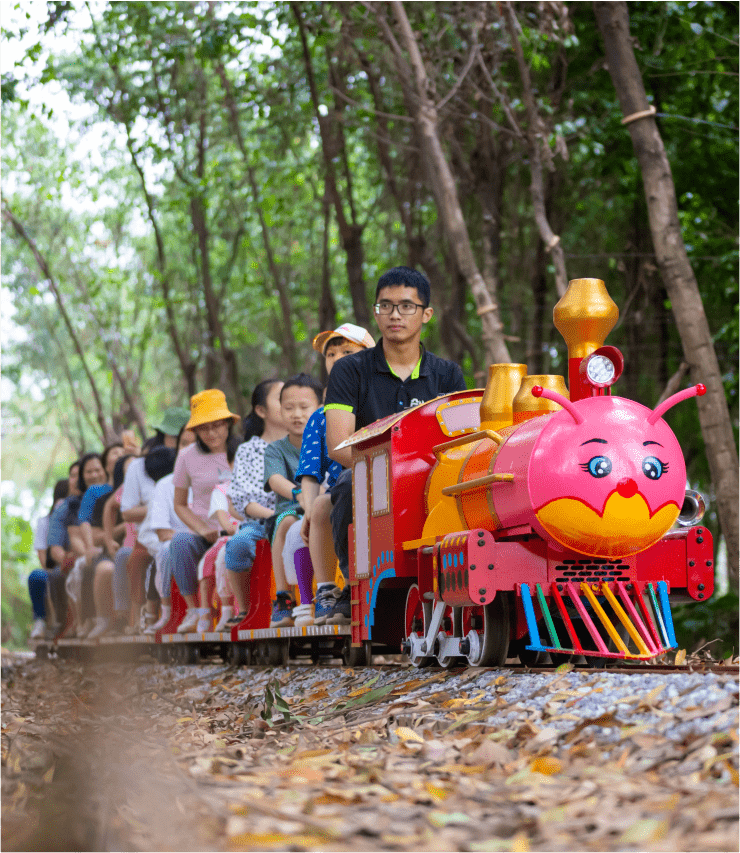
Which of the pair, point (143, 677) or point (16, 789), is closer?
point (16, 789)

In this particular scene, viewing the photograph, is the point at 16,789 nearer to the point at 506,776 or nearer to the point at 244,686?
the point at 506,776

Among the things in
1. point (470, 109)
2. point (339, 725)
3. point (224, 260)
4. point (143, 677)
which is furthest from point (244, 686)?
point (224, 260)

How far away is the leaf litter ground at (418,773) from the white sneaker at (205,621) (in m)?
5.01

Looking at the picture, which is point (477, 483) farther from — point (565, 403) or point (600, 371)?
point (600, 371)

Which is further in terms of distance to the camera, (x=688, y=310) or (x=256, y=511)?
(x=688, y=310)

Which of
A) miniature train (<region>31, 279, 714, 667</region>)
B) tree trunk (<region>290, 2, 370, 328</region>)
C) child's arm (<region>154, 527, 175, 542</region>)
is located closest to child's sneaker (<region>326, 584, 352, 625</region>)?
miniature train (<region>31, 279, 714, 667</region>)

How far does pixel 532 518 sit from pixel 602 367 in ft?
2.72

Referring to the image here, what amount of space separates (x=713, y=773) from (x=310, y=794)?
1139 millimetres

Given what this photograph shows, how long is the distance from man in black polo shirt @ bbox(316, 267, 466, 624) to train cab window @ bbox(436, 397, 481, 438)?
17.3 inches

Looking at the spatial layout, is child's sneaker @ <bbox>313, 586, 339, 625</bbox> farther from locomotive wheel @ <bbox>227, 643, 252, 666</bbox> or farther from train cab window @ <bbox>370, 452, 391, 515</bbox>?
locomotive wheel @ <bbox>227, 643, 252, 666</bbox>

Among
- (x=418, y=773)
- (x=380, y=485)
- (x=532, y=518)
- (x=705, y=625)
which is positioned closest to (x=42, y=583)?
→ (x=705, y=625)

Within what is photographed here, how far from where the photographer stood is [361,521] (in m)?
7.02

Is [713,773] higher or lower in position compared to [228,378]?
lower

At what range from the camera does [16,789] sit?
3.86 m
